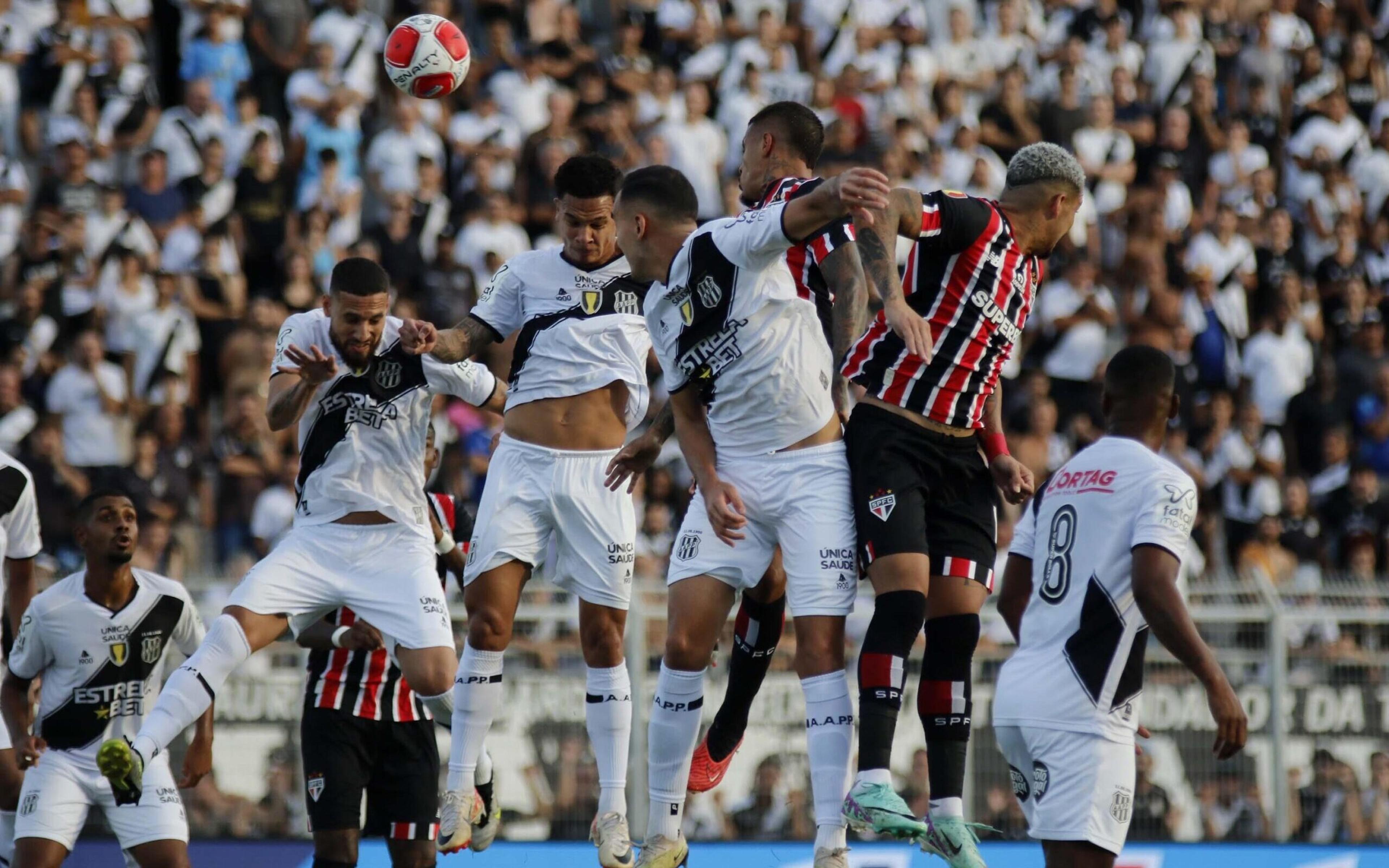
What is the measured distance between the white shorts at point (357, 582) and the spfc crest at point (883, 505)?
2.59 m

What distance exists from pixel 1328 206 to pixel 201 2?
11328 millimetres

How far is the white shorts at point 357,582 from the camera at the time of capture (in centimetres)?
900

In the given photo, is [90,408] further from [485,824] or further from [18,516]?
[485,824]

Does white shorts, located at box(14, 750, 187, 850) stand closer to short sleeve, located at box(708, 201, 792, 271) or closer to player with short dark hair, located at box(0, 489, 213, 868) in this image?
player with short dark hair, located at box(0, 489, 213, 868)

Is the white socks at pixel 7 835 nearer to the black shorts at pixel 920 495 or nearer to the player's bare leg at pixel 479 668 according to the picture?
the player's bare leg at pixel 479 668

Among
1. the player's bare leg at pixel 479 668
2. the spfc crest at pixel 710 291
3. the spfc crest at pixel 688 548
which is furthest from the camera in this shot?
the player's bare leg at pixel 479 668

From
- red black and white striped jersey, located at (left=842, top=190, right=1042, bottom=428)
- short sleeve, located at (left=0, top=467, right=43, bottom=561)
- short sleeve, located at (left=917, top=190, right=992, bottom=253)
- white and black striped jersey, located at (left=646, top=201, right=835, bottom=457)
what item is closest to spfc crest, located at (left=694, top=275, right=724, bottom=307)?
white and black striped jersey, located at (left=646, top=201, right=835, bottom=457)

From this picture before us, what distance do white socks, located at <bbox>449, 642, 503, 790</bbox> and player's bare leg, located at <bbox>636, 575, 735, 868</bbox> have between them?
3.23ft

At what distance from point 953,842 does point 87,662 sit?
4810mm

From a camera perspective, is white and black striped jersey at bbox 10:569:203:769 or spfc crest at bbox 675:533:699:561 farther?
white and black striped jersey at bbox 10:569:203:769

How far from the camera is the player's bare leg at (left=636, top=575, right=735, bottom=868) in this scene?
26.4 feet

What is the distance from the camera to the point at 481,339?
916 cm

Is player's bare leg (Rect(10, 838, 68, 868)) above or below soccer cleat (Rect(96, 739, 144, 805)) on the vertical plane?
below

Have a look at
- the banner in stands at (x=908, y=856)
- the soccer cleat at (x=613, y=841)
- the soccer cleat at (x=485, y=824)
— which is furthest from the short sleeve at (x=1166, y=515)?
the soccer cleat at (x=485, y=824)
